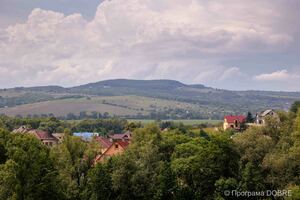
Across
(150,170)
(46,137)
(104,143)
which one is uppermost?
(150,170)

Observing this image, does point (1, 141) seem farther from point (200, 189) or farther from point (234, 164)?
point (234, 164)

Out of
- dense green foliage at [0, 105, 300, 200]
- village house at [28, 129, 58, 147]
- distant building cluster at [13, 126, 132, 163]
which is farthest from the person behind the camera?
village house at [28, 129, 58, 147]

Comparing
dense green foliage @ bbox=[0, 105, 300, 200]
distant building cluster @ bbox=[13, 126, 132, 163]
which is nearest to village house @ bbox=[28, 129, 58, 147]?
distant building cluster @ bbox=[13, 126, 132, 163]

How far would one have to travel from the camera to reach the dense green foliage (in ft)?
200

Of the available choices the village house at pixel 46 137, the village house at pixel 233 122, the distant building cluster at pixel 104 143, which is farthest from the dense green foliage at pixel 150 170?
the village house at pixel 233 122

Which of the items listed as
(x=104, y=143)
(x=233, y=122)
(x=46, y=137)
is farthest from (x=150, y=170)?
(x=233, y=122)

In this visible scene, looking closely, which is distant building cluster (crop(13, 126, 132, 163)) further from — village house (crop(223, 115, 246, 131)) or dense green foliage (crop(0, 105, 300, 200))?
village house (crop(223, 115, 246, 131))

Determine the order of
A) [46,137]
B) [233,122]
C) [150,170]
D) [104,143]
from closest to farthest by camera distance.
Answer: [150,170]
[104,143]
[46,137]
[233,122]

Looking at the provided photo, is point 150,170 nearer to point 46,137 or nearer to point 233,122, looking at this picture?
point 46,137

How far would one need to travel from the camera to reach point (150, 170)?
70.3m

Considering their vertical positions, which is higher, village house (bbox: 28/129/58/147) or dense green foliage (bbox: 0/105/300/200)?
dense green foliage (bbox: 0/105/300/200)

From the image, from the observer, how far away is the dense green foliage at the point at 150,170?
61094 millimetres

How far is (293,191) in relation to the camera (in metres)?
57.3

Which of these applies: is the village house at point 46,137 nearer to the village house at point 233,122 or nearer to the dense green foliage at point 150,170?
the village house at point 233,122
